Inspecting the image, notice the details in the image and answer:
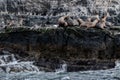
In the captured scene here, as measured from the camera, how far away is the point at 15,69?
104 feet

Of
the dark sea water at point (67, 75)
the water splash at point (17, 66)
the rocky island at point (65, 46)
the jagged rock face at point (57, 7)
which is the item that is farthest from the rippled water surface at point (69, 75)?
the jagged rock face at point (57, 7)

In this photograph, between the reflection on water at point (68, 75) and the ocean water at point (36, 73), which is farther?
the ocean water at point (36, 73)

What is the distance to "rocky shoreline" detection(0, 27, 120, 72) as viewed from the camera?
32.0 metres

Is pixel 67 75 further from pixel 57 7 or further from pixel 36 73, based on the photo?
pixel 57 7

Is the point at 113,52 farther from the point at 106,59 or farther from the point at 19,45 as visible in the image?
the point at 19,45

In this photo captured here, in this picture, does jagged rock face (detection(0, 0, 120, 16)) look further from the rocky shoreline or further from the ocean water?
the ocean water

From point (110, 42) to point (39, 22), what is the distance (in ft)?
123

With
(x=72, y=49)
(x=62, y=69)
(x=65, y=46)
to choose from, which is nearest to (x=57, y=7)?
(x=65, y=46)

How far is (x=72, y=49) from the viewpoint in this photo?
107 ft

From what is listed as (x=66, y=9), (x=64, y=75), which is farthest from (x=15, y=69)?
(x=66, y=9)

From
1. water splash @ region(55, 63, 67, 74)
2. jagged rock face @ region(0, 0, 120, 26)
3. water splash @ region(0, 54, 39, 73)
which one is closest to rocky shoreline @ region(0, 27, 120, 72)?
water splash @ region(55, 63, 67, 74)

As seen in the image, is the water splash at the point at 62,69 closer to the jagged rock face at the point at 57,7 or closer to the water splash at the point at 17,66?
the water splash at the point at 17,66

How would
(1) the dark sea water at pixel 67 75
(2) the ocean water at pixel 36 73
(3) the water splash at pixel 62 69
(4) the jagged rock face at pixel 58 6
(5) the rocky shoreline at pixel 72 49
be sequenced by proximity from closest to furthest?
(1) the dark sea water at pixel 67 75
(2) the ocean water at pixel 36 73
(3) the water splash at pixel 62 69
(5) the rocky shoreline at pixel 72 49
(4) the jagged rock face at pixel 58 6

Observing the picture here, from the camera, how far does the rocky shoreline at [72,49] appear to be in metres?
32.0
